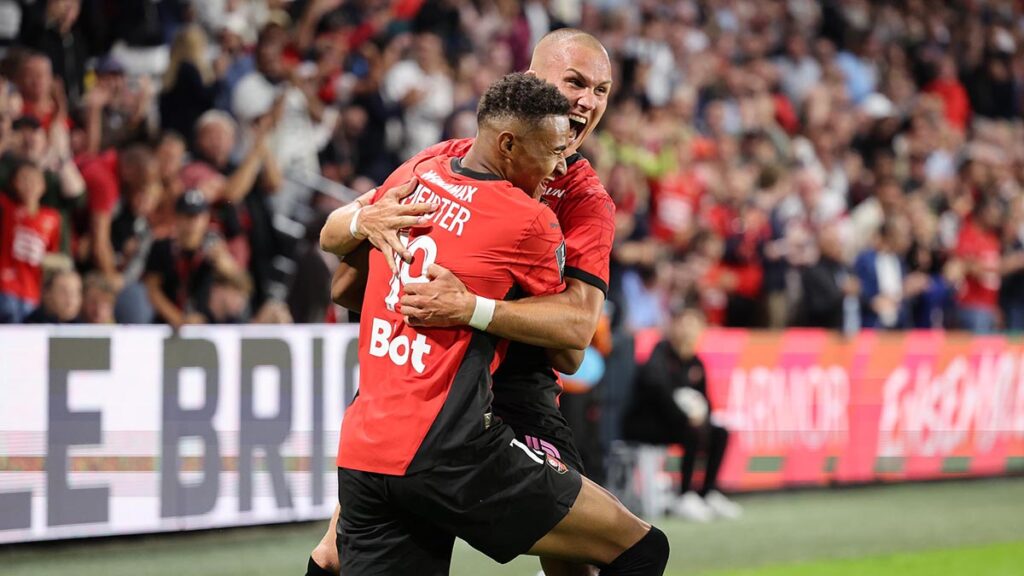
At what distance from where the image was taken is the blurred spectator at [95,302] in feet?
27.7

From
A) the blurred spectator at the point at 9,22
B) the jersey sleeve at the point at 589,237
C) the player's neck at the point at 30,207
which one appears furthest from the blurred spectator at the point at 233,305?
the jersey sleeve at the point at 589,237

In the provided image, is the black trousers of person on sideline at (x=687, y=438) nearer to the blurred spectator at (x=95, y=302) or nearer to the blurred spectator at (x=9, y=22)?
the blurred spectator at (x=95, y=302)

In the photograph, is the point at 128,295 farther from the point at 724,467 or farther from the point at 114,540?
the point at 724,467

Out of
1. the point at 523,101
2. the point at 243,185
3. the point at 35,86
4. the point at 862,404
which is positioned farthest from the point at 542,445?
the point at 862,404

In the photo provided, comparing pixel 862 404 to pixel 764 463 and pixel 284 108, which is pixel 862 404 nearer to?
pixel 764 463

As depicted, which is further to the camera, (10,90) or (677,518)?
(677,518)

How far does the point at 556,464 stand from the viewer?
420 centimetres

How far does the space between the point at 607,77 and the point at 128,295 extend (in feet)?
15.9

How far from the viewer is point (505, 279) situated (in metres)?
4.05

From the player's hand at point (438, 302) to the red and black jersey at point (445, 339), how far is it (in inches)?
1.7

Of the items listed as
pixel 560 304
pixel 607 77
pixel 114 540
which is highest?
pixel 607 77

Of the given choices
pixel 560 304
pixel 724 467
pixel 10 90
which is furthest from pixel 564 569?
pixel 724 467

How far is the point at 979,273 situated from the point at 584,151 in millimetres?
Answer: 5248

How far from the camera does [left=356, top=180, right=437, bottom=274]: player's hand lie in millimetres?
4059
